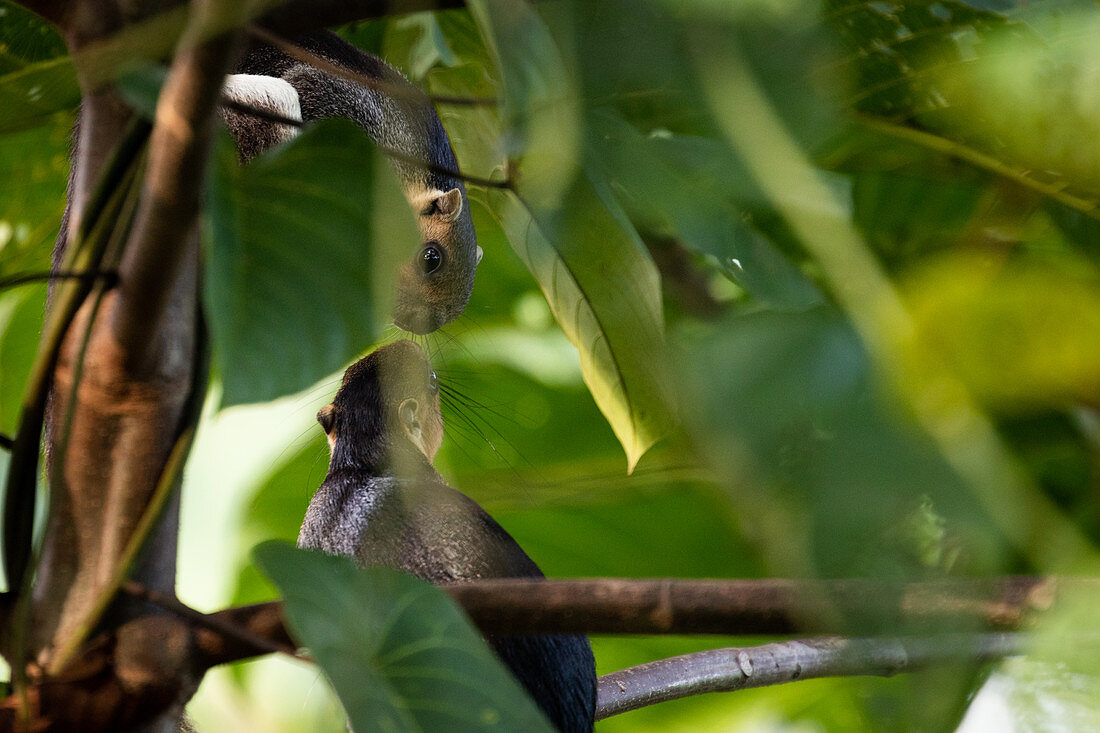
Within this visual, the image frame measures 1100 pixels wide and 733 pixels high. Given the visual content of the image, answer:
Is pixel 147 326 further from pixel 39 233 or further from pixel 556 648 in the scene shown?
pixel 39 233

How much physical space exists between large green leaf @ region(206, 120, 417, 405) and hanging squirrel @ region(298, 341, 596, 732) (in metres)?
0.18

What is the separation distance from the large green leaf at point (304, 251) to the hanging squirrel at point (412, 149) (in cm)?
27

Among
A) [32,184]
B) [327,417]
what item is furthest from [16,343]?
[327,417]

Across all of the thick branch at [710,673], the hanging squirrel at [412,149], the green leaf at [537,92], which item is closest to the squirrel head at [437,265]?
the hanging squirrel at [412,149]

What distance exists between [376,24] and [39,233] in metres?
0.25

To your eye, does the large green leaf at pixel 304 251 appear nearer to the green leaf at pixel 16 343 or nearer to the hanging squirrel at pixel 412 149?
the hanging squirrel at pixel 412 149

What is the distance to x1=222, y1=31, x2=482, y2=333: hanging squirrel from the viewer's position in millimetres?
511

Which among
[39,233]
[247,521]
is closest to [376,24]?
[39,233]

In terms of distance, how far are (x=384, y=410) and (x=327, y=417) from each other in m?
0.05

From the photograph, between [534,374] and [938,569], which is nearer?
[938,569]

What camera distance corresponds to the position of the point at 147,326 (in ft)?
0.72

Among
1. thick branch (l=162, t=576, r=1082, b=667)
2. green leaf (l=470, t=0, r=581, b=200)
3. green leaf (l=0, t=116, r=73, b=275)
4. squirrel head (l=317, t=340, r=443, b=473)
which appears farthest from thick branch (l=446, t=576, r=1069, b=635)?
green leaf (l=0, t=116, r=73, b=275)

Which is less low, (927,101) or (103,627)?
(927,101)

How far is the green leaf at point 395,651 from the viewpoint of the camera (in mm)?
203
